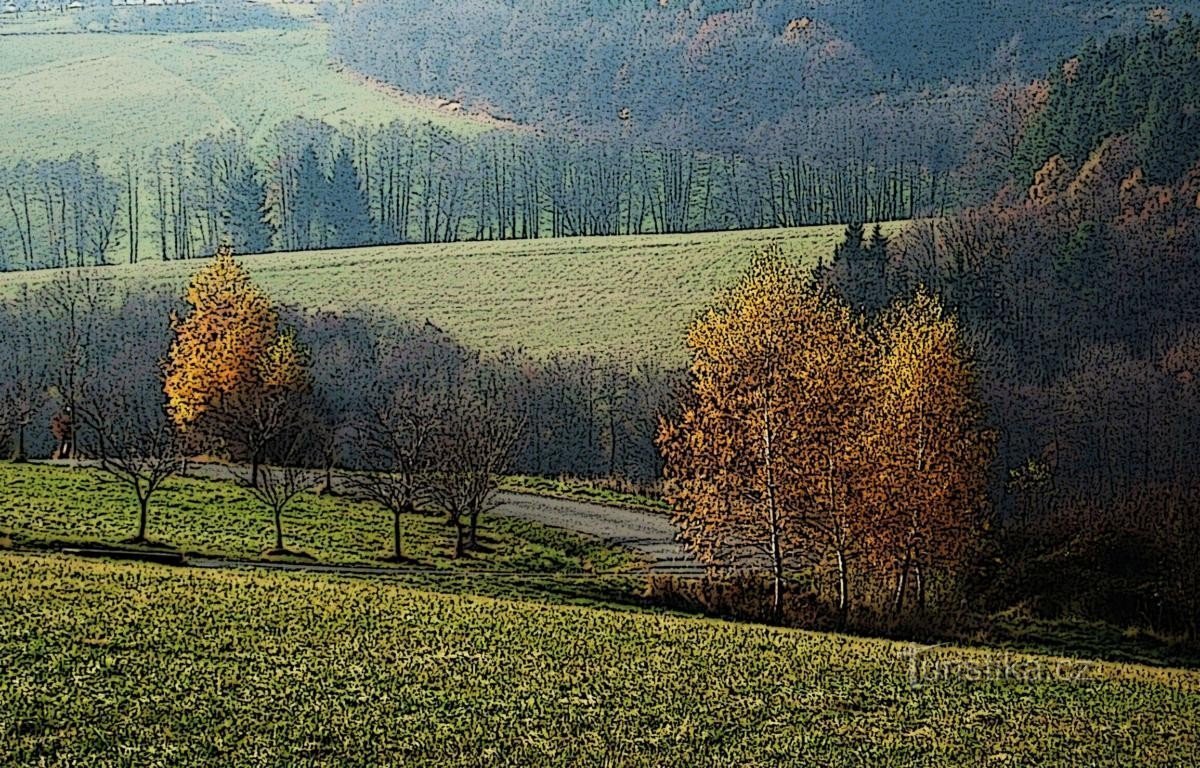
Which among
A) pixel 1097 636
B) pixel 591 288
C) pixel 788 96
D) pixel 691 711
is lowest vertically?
pixel 1097 636

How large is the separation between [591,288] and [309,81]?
51648 millimetres

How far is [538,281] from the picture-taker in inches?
3799

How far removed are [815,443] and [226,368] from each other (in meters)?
33.1

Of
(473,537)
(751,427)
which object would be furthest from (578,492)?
(751,427)

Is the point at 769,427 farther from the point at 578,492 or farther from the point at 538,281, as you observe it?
the point at 538,281

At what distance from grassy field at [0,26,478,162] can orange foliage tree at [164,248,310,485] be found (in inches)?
2418

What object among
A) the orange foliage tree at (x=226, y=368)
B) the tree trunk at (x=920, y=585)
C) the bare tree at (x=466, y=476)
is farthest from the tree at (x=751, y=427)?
the orange foliage tree at (x=226, y=368)

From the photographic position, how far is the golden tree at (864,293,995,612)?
1321 inches

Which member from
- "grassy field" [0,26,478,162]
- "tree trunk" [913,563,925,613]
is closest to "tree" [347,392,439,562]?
"tree trunk" [913,563,925,613]

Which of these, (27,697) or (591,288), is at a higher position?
(591,288)

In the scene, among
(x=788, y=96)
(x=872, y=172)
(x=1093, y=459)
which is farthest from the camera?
(x=788, y=96)

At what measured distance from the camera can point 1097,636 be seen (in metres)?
34.0

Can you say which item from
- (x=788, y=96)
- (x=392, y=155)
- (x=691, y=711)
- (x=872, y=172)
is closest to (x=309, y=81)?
(x=392, y=155)

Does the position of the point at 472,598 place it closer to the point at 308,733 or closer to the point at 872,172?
the point at 308,733
